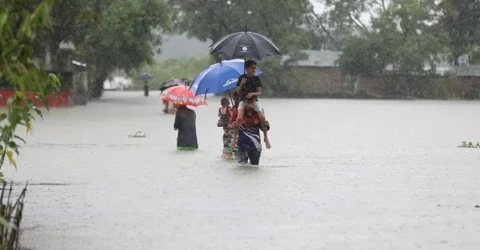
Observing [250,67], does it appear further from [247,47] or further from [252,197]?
[252,197]

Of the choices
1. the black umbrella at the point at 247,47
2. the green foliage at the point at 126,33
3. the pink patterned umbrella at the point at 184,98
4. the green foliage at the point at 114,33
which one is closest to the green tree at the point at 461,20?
the green foliage at the point at 114,33

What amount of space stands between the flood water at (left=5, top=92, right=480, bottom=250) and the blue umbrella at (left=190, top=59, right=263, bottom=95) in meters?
1.27

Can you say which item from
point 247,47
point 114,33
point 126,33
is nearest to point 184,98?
point 247,47

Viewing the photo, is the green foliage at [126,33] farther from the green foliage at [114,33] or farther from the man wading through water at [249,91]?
the man wading through water at [249,91]

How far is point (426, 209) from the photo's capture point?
10.8 metres

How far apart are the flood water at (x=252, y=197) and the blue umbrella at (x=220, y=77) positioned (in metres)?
1.27

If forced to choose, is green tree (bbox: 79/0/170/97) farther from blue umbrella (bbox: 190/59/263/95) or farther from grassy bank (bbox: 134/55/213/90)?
grassy bank (bbox: 134/55/213/90)

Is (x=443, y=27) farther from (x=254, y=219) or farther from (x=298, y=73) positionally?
(x=254, y=219)

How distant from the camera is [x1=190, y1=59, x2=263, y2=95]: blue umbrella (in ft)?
60.0

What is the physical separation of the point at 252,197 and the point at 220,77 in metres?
6.76

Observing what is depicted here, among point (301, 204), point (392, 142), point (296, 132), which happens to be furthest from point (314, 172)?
point (296, 132)

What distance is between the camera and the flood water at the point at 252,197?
29.1 ft

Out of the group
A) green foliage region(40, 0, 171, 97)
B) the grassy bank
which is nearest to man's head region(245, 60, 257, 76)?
green foliage region(40, 0, 171, 97)

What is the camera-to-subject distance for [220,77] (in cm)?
1838
